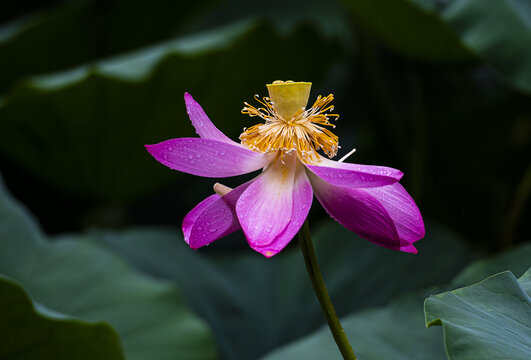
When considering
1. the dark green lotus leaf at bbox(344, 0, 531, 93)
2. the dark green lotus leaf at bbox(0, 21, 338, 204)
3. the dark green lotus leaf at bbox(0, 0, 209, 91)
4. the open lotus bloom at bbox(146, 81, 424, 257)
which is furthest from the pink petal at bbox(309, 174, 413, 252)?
the dark green lotus leaf at bbox(0, 0, 209, 91)

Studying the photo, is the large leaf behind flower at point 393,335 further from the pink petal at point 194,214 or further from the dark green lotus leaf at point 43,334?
the pink petal at point 194,214

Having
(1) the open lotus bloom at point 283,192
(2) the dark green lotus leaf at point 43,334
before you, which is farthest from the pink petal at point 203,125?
(2) the dark green lotus leaf at point 43,334

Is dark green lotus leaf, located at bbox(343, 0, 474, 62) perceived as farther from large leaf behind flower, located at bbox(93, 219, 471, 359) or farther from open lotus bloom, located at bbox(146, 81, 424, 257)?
open lotus bloom, located at bbox(146, 81, 424, 257)

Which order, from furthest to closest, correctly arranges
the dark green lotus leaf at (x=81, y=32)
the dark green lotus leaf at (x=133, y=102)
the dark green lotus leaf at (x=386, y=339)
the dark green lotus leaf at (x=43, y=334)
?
the dark green lotus leaf at (x=81, y=32) → the dark green lotus leaf at (x=133, y=102) → the dark green lotus leaf at (x=386, y=339) → the dark green lotus leaf at (x=43, y=334)

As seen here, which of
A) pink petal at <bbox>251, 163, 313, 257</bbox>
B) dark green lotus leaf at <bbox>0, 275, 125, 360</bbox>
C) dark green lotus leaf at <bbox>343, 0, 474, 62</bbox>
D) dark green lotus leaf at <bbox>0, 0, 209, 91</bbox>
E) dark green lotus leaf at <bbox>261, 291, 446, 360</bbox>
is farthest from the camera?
dark green lotus leaf at <bbox>0, 0, 209, 91</bbox>

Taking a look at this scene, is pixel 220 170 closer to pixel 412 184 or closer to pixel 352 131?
pixel 412 184

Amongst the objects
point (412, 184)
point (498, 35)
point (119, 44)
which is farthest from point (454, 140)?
point (119, 44)
